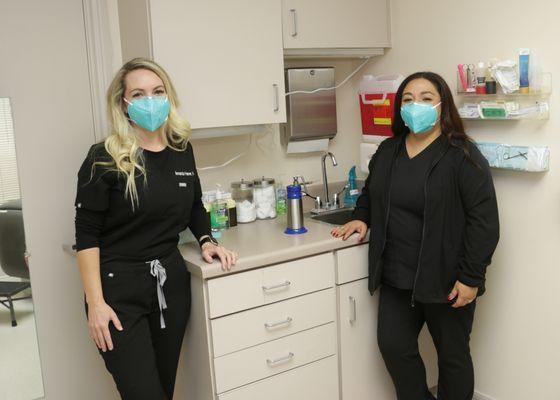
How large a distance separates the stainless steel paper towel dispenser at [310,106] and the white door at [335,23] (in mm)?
222

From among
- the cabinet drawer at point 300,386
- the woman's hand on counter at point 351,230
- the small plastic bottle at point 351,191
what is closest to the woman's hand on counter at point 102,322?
the cabinet drawer at point 300,386

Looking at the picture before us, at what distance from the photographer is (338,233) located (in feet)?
7.36

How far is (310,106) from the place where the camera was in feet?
8.99

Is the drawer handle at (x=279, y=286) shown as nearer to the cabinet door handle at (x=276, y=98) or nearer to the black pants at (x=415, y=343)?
the black pants at (x=415, y=343)

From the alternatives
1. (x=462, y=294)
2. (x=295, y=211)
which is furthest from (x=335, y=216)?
(x=462, y=294)

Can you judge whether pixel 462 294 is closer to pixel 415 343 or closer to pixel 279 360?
pixel 415 343

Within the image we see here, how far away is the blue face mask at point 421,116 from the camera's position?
6.78ft

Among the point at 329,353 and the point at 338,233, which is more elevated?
the point at 338,233

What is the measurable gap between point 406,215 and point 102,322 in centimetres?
116

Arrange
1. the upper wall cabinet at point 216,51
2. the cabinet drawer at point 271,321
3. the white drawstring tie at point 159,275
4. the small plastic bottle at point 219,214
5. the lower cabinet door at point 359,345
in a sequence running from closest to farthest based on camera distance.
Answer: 1. the white drawstring tie at point 159,275
2. the cabinet drawer at point 271,321
3. the upper wall cabinet at point 216,51
4. the lower cabinet door at point 359,345
5. the small plastic bottle at point 219,214

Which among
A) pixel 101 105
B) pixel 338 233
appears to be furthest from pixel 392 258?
pixel 101 105

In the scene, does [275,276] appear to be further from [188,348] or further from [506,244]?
[506,244]

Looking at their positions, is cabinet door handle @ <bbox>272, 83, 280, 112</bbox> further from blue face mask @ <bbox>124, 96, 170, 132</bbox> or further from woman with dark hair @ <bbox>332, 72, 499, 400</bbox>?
blue face mask @ <bbox>124, 96, 170, 132</bbox>

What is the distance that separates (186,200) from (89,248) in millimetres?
365
